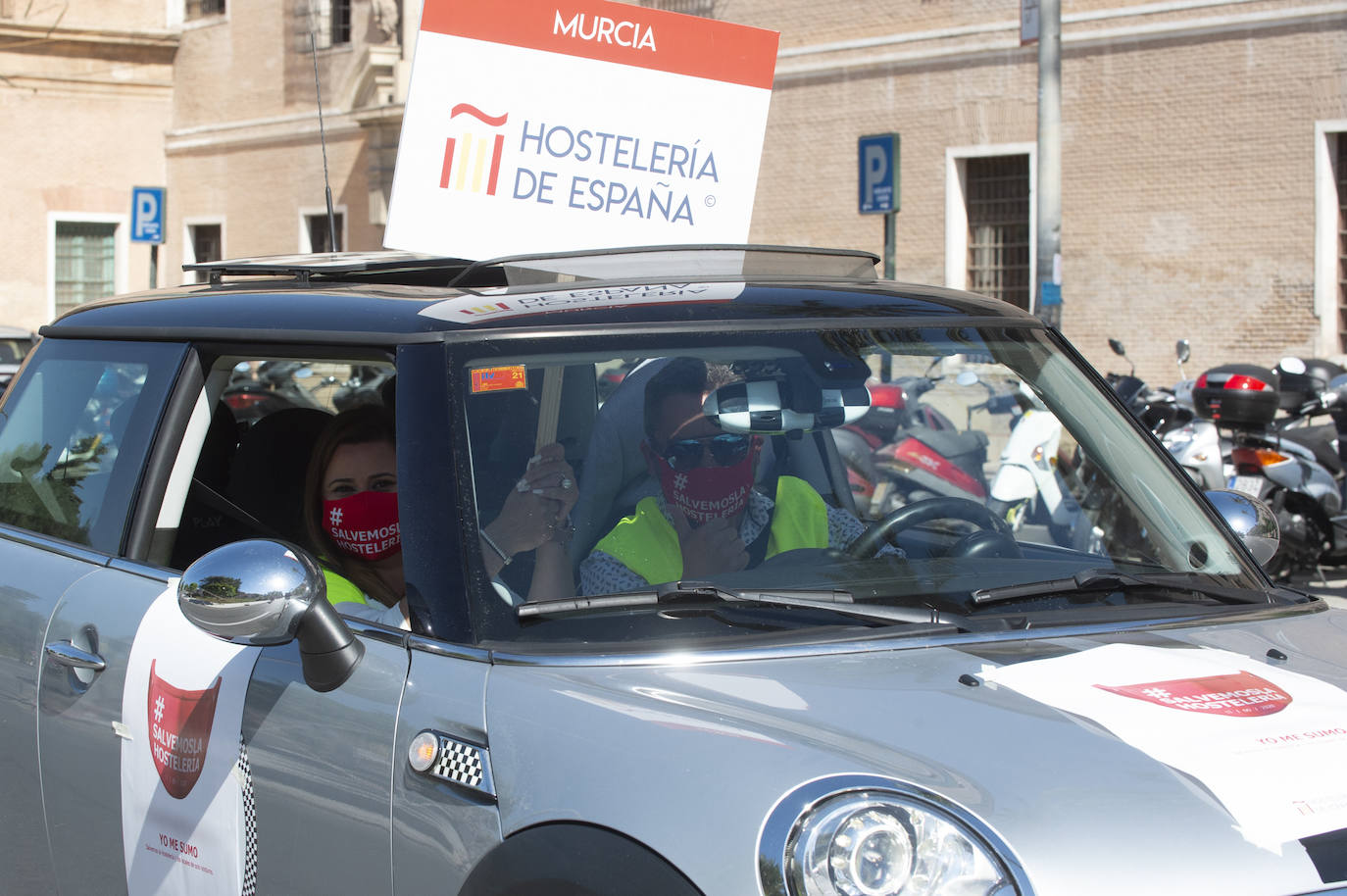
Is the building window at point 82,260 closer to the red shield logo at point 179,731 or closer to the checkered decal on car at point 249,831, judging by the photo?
the red shield logo at point 179,731

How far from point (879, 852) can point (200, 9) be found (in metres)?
36.8

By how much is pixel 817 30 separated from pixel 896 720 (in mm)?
22583

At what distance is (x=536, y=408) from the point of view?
2621 millimetres

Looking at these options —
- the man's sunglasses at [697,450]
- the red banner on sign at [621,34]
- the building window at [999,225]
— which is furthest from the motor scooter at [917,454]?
the building window at [999,225]

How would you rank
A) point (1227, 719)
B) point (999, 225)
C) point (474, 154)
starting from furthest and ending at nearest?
1. point (999, 225)
2. point (474, 154)
3. point (1227, 719)

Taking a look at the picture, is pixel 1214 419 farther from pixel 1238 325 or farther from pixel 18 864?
pixel 1238 325

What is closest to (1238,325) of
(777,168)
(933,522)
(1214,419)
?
(777,168)

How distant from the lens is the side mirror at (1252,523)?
311 centimetres

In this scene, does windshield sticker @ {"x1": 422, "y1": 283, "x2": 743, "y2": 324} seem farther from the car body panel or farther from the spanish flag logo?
the spanish flag logo

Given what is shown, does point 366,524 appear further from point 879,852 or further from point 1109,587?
point 879,852

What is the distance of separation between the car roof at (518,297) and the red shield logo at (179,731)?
0.67 meters

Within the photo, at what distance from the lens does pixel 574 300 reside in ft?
9.12

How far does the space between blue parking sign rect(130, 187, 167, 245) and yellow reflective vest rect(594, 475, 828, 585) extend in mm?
16133

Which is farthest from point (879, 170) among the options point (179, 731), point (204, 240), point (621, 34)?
point (204, 240)
